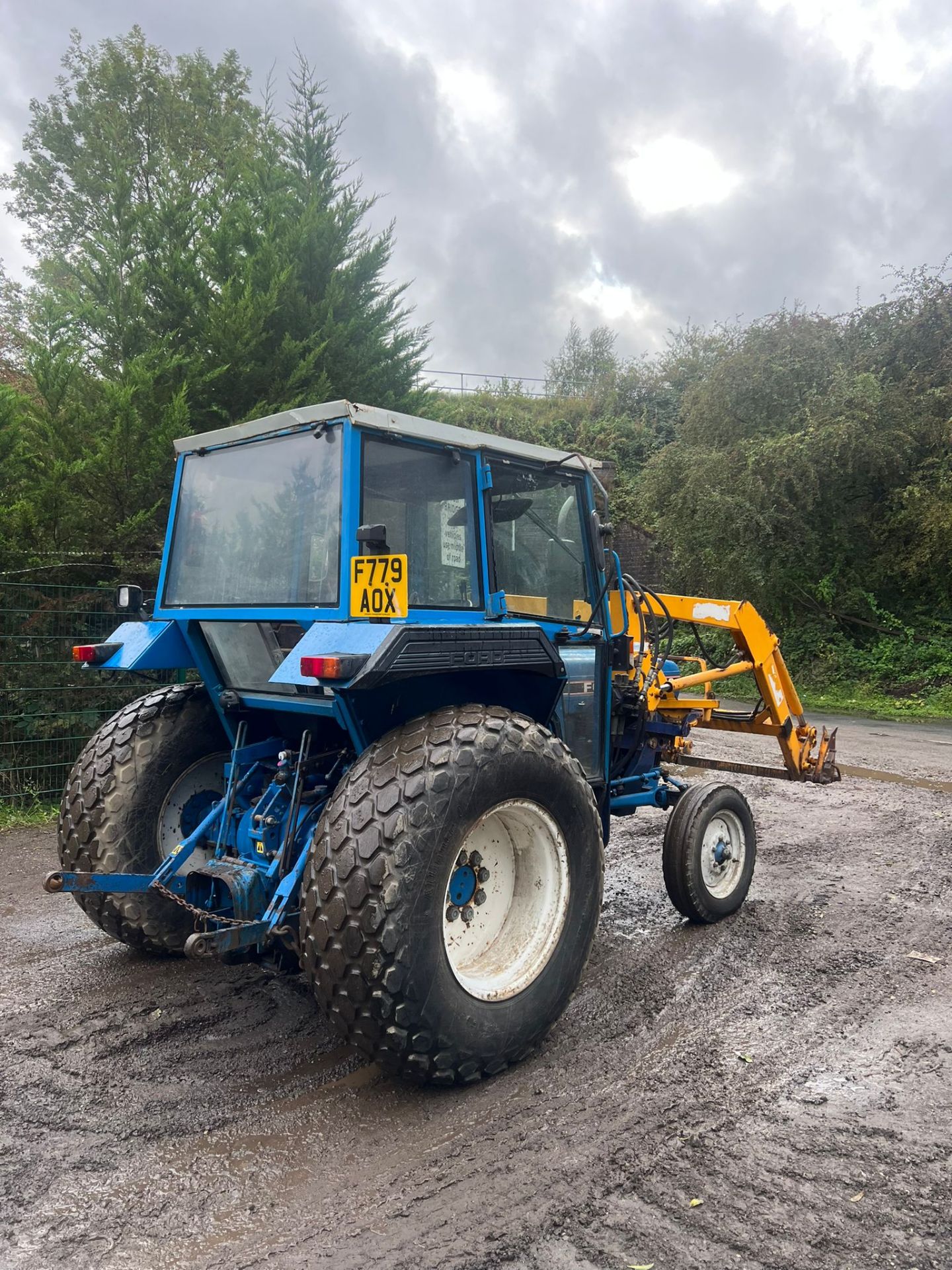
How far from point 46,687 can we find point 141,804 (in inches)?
145

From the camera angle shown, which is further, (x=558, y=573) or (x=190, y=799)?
(x=558, y=573)

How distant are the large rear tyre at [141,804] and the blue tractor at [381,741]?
0.01 metres

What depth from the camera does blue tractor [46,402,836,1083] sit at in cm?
287

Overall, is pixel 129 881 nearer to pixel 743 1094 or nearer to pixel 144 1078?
pixel 144 1078

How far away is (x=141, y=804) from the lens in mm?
3924

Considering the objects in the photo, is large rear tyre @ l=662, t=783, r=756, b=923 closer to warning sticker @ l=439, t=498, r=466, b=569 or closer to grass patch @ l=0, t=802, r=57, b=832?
warning sticker @ l=439, t=498, r=466, b=569

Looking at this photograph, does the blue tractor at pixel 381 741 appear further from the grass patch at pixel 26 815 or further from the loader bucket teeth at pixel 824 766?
the grass patch at pixel 26 815

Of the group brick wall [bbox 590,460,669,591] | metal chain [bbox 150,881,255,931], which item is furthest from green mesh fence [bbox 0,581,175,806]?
→ brick wall [bbox 590,460,669,591]

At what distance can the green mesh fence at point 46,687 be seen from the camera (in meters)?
6.91

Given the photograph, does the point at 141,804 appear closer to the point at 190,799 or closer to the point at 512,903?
the point at 190,799

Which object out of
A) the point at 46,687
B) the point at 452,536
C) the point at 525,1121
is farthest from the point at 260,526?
the point at 46,687

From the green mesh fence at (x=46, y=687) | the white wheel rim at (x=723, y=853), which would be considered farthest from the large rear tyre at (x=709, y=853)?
the green mesh fence at (x=46, y=687)

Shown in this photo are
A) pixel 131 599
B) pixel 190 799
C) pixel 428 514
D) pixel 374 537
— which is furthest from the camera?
pixel 190 799

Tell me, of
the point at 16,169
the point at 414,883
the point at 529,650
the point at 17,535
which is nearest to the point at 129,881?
the point at 414,883
